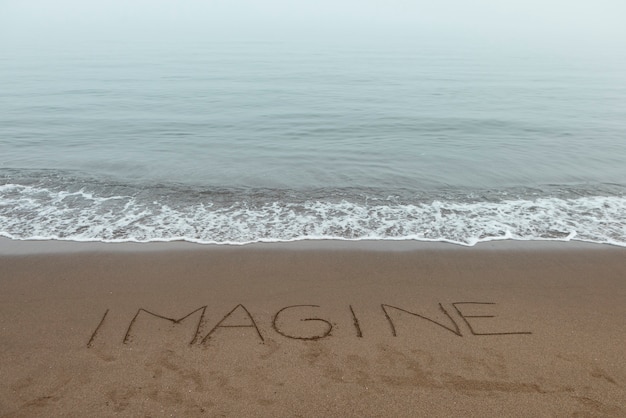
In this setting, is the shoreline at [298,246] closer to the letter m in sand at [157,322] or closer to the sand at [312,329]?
the sand at [312,329]

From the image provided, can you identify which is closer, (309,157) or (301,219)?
(301,219)

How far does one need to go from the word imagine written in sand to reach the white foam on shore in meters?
2.50

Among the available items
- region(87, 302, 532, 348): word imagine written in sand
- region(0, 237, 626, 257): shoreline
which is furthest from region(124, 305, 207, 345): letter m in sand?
region(0, 237, 626, 257): shoreline

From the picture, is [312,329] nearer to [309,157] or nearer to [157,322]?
[157,322]

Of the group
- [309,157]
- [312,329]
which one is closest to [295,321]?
[312,329]

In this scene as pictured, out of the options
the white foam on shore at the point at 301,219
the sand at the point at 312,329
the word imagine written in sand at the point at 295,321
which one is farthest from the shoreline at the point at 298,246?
the word imagine written in sand at the point at 295,321

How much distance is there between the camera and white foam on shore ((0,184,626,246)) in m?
9.31

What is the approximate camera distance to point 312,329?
6.40 meters

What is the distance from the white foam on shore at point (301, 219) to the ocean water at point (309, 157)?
52mm

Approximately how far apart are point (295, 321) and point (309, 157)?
30.2 feet

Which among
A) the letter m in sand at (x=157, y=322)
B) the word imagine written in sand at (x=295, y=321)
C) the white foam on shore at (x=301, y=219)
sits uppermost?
the white foam on shore at (x=301, y=219)

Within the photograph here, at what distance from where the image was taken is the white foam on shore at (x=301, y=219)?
9.31 metres

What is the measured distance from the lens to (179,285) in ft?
24.5

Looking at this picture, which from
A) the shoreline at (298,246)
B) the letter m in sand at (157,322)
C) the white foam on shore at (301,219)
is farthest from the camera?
the white foam on shore at (301,219)
